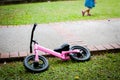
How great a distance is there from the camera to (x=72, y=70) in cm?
452

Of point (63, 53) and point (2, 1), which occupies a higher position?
point (63, 53)

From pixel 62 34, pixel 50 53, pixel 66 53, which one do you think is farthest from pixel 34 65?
pixel 62 34

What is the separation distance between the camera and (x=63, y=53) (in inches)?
189

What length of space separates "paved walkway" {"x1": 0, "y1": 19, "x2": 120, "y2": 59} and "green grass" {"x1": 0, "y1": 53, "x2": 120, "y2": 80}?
733 millimetres

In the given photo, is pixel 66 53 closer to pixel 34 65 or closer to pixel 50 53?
pixel 50 53

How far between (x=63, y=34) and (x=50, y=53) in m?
1.95

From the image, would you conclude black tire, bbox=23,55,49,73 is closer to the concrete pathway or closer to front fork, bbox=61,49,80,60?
front fork, bbox=61,49,80,60

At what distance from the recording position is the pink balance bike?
4461 millimetres

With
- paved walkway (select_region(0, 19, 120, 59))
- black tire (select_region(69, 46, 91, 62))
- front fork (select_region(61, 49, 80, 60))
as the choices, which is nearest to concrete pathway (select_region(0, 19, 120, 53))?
paved walkway (select_region(0, 19, 120, 59))

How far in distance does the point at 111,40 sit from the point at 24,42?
2232mm

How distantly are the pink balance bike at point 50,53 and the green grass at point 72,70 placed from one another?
0.35 ft

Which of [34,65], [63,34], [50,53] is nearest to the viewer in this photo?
[34,65]

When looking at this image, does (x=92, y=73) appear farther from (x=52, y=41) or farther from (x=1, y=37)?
(x=1, y=37)

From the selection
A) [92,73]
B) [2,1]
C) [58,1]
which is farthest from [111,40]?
[2,1]
